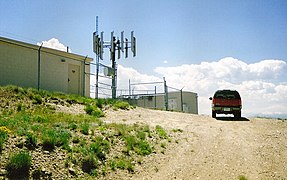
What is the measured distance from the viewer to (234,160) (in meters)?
9.56

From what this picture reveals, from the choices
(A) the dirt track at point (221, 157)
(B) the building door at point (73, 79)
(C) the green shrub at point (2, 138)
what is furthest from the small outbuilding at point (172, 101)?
(C) the green shrub at point (2, 138)

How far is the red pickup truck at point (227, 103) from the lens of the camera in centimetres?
2003

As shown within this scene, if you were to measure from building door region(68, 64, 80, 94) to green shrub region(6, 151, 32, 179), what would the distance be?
725 inches

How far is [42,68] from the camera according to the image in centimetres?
2175

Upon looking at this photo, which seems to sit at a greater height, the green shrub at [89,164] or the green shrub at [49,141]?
the green shrub at [49,141]

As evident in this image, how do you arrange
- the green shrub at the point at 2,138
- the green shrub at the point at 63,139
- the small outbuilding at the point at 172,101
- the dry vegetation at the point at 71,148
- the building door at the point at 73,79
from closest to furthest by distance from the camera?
the dry vegetation at the point at 71,148, the green shrub at the point at 2,138, the green shrub at the point at 63,139, the building door at the point at 73,79, the small outbuilding at the point at 172,101

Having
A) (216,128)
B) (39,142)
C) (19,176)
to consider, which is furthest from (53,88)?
(19,176)

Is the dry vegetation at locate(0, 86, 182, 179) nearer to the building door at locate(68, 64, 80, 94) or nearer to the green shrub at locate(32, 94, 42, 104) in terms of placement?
the green shrub at locate(32, 94, 42, 104)

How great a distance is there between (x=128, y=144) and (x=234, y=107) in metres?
12.1

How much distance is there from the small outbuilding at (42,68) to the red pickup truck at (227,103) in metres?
10.3

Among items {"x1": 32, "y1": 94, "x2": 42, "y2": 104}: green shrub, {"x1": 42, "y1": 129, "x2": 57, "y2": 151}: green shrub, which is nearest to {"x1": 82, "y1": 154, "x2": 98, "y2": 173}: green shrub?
{"x1": 42, "y1": 129, "x2": 57, "y2": 151}: green shrub

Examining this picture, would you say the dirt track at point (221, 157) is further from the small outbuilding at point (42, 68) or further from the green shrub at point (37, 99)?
the small outbuilding at point (42, 68)

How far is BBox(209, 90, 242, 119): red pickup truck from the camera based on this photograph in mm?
20031

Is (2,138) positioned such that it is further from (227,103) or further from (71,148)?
(227,103)
